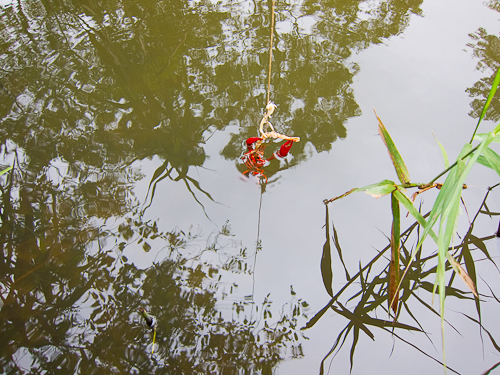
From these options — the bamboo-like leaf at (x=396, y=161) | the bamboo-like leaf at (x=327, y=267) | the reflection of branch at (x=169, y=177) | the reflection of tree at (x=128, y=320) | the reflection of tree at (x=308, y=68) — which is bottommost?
the reflection of tree at (x=128, y=320)

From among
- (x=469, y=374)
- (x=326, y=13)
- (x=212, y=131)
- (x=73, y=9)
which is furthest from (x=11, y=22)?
(x=469, y=374)

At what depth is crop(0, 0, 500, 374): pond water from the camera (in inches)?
50.3

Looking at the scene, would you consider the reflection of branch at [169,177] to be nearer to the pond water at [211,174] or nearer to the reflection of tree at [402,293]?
the pond water at [211,174]

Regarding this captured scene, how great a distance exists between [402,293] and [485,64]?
1.62 m

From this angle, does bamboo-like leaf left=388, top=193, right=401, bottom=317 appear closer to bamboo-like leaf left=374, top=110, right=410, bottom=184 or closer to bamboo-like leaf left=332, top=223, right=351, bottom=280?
bamboo-like leaf left=374, top=110, right=410, bottom=184

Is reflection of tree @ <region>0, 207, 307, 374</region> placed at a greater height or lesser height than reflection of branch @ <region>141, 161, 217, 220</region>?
lesser

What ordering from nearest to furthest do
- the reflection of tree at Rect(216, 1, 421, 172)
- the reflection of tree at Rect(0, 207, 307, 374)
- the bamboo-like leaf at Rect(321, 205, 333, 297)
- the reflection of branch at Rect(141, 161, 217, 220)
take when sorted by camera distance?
the reflection of tree at Rect(0, 207, 307, 374)
the bamboo-like leaf at Rect(321, 205, 333, 297)
the reflection of branch at Rect(141, 161, 217, 220)
the reflection of tree at Rect(216, 1, 421, 172)

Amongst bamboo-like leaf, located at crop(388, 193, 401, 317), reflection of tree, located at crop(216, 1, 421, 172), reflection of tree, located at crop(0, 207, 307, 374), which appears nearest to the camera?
bamboo-like leaf, located at crop(388, 193, 401, 317)

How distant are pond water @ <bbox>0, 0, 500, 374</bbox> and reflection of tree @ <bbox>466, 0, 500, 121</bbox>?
0.06 feet

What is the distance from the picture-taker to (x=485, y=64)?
83.1 inches

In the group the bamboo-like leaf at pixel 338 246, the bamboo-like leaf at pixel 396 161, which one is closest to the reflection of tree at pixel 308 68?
the bamboo-like leaf at pixel 338 246

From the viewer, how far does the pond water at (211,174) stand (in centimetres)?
128

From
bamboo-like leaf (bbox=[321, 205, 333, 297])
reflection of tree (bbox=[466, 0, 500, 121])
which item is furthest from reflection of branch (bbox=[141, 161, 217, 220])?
reflection of tree (bbox=[466, 0, 500, 121])

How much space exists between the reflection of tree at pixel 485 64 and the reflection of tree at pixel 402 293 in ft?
2.26
